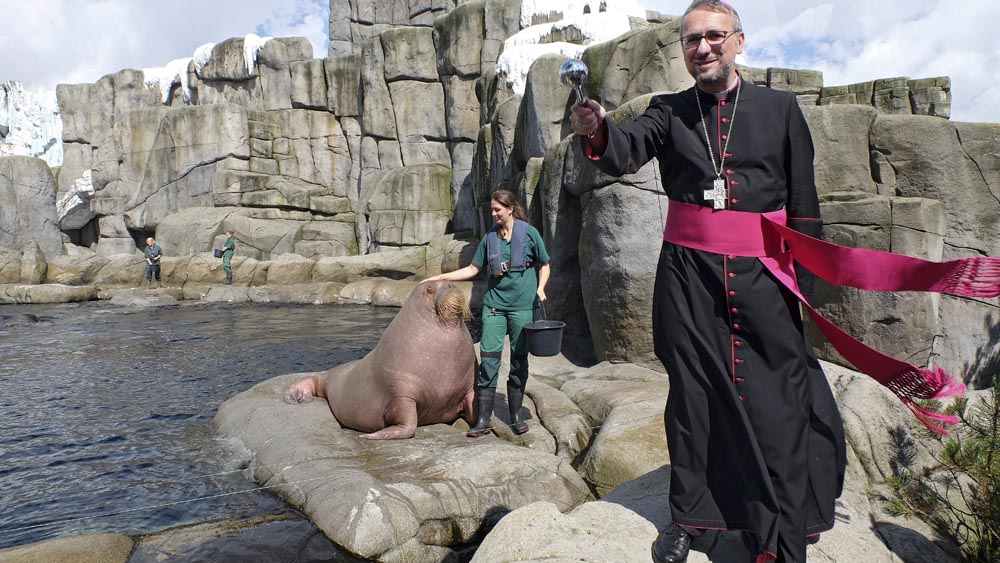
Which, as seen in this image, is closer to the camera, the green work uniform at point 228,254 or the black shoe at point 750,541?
the black shoe at point 750,541

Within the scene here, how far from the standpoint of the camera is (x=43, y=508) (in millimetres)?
4047

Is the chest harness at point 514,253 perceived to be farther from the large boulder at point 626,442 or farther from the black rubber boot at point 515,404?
the large boulder at point 626,442

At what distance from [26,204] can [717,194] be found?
30.2 m

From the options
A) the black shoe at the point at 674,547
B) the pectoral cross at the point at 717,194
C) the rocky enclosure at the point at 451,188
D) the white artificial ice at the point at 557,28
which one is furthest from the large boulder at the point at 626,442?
the white artificial ice at the point at 557,28

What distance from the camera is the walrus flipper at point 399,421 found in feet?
14.2

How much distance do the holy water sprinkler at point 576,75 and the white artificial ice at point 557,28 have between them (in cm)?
1353

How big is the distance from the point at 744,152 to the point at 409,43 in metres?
23.2

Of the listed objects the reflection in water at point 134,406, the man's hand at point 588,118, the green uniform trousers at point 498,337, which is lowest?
the reflection in water at point 134,406

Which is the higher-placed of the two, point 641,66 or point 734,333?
point 641,66

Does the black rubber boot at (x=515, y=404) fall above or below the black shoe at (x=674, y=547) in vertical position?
below

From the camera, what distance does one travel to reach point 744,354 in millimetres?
2090

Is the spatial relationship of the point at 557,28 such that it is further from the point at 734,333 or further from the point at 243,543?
the point at 734,333

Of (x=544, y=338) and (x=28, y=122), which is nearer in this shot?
(x=544, y=338)

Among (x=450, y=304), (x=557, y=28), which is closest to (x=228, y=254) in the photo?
(x=557, y=28)
